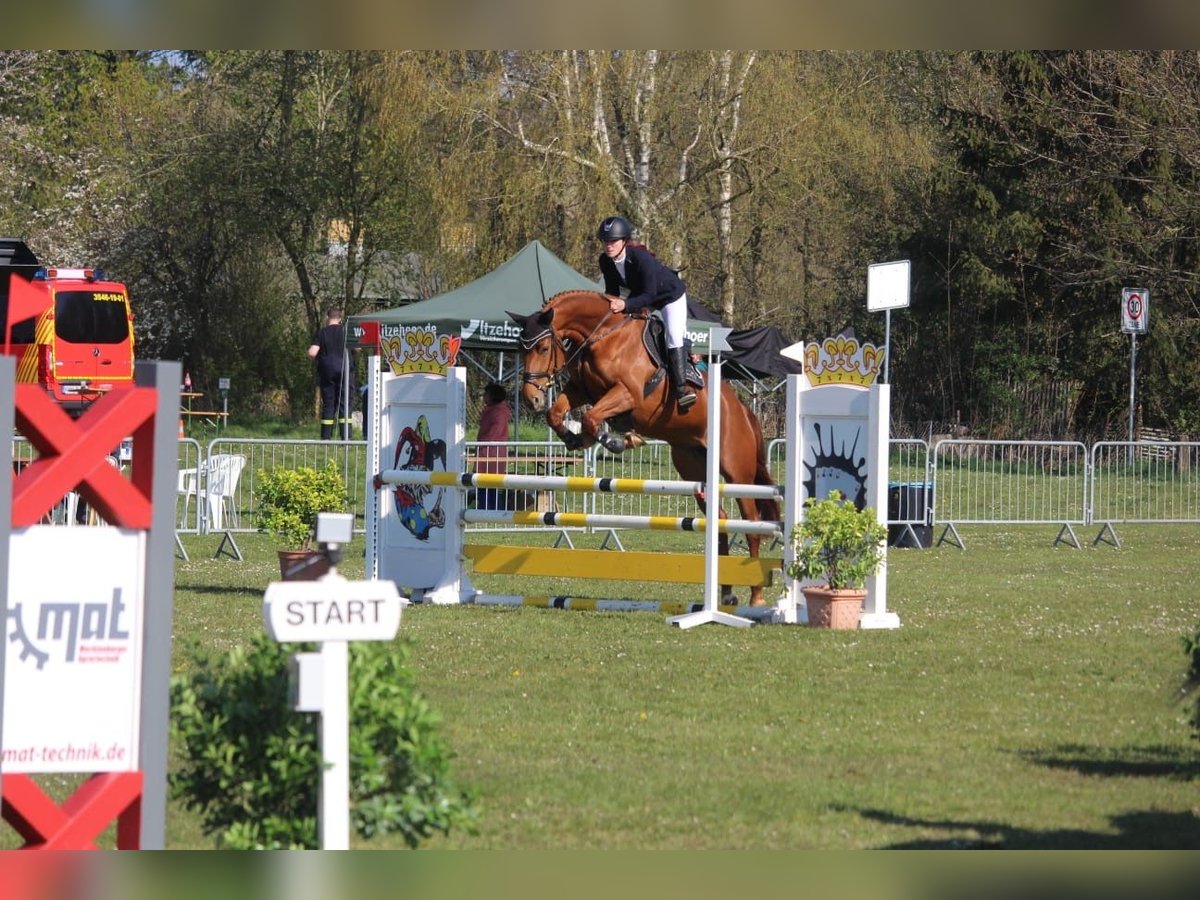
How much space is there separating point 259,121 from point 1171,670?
3197 cm

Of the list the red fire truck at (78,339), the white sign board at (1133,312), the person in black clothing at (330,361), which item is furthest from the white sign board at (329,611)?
the red fire truck at (78,339)

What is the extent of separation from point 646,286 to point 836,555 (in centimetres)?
211

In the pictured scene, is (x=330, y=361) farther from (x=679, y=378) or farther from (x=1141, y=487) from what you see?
(x=679, y=378)

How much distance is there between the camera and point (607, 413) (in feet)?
34.8

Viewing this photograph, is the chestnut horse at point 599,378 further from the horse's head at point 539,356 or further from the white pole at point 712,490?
the white pole at point 712,490

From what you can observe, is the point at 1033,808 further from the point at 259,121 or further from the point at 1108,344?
the point at 259,121

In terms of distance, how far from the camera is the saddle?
1079cm

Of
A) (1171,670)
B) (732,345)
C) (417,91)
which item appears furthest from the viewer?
(417,91)

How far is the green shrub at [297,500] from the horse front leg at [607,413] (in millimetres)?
2280

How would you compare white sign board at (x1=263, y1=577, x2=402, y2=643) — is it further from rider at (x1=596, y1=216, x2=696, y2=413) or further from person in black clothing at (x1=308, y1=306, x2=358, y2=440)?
person in black clothing at (x1=308, y1=306, x2=358, y2=440)

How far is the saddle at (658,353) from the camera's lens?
10.8 metres

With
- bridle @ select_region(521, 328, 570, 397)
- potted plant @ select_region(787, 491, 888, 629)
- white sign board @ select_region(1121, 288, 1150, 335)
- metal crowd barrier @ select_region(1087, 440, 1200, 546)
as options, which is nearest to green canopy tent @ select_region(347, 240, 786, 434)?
metal crowd barrier @ select_region(1087, 440, 1200, 546)

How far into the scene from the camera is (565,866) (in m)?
4.55
